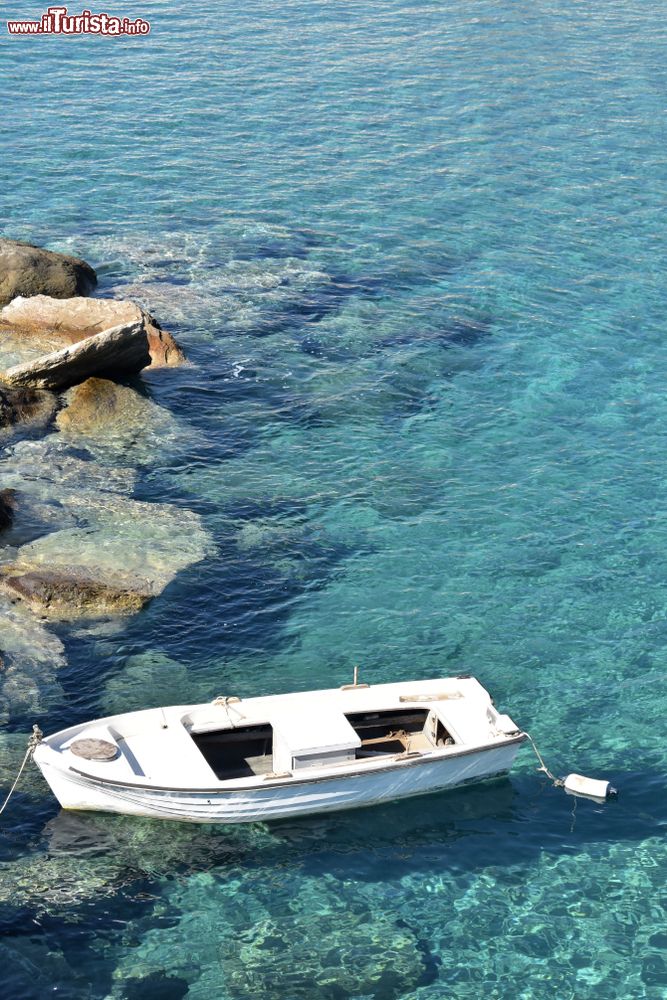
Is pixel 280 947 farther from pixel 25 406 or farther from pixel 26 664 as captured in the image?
pixel 25 406

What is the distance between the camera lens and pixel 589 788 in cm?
2675

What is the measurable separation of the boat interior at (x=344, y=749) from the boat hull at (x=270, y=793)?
1.75 feet

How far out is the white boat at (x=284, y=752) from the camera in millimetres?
25141

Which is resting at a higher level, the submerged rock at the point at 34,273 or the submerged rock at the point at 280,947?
the submerged rock at the point at 34,273

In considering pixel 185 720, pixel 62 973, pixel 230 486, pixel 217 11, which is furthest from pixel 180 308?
pixel 217 11

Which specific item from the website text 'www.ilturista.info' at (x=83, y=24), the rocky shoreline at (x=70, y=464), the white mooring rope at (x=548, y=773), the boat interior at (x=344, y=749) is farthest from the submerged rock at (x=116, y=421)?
the website text 'www.ilturista.info' at (x=83, y=24)

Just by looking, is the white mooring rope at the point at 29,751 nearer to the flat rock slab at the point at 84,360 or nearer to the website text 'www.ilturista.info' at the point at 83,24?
the flat rock slab at the point at 84,360

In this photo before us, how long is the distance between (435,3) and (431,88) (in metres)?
17.5

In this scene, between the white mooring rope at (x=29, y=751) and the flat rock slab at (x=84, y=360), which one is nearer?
the white mooring rope at (x=29, y=751)

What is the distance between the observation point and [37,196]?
5684 cm

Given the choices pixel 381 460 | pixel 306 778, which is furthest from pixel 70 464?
pixel 306 778

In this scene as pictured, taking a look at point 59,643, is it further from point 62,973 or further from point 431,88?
point 431,88

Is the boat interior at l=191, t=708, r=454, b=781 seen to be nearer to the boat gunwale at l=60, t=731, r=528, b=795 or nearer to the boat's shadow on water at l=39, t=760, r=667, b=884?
the boat gunwale at l=60, t=731, r=528, b=795

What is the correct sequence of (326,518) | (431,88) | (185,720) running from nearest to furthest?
1. (185,720)
2. (326,518)
3. (431,88)
